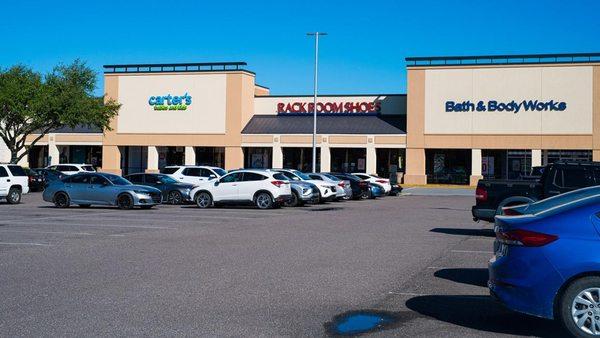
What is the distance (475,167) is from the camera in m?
54.8

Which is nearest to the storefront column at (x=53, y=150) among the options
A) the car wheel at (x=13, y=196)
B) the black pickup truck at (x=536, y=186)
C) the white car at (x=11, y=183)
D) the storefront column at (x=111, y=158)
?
the storefront column at (x=111, y=158)

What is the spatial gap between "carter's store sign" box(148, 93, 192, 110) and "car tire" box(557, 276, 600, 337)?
54.9m

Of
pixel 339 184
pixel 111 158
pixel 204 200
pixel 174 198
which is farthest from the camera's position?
pixel 111 158

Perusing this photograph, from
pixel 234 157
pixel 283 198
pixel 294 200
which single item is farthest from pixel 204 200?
pixel 234 157

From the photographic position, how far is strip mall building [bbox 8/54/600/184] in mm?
52656

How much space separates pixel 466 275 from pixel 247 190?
667 inches

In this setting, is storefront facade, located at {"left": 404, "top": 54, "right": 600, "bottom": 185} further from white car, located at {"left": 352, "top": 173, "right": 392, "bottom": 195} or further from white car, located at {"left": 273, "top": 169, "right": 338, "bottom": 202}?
white car, located at {"left": 273, "top": 169, "right": 338, "bottom": 202}

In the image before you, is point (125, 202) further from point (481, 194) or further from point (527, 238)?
point (527, 238)

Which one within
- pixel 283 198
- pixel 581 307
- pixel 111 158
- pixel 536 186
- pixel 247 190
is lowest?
pixel 581 307

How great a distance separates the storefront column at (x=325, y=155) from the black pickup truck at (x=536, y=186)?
3940 cm

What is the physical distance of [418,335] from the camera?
7.41 m

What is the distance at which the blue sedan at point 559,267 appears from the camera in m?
6.97

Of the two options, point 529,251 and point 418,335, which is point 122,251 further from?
point 529,251

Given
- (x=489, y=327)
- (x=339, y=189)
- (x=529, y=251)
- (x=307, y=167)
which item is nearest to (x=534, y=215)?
(x=529, y=251)
